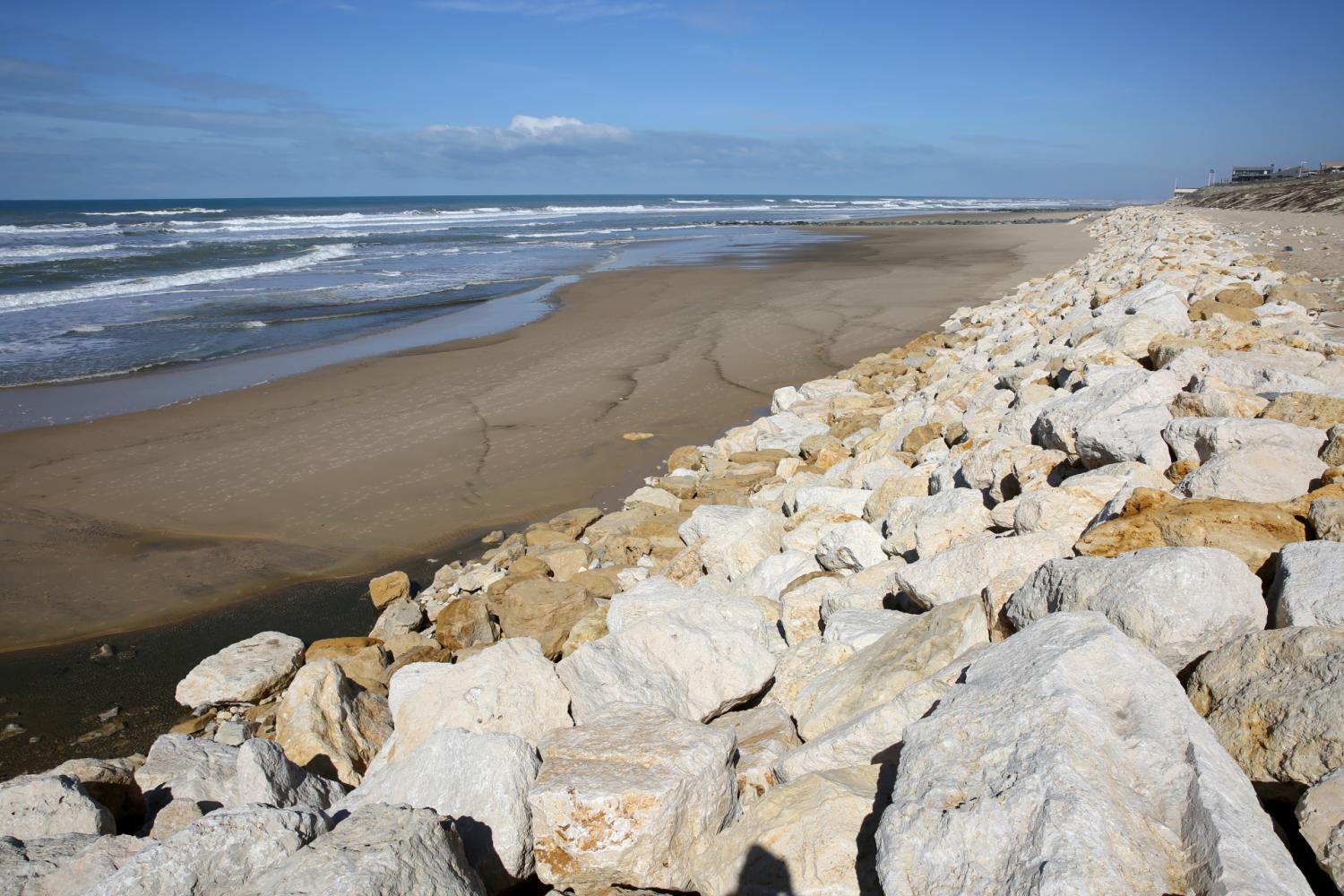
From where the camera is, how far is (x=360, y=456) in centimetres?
895

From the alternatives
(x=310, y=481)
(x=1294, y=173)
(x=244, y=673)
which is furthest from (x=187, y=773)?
(x=1294, y=173)

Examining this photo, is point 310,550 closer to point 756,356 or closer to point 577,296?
point 756,356

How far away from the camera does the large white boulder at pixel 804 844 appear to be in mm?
2271

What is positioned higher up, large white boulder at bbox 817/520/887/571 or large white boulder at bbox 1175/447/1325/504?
large white boulder at bbox 1175/447/1325/504

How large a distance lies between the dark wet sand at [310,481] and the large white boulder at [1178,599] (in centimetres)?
487

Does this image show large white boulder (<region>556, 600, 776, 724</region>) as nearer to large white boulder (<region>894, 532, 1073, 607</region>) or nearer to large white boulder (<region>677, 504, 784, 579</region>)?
large white boulder (<region>894, 532, 1073, 607</region>)

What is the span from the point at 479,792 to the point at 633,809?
1.86ft

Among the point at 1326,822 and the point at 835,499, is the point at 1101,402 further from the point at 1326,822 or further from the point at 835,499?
the point at 1326,822

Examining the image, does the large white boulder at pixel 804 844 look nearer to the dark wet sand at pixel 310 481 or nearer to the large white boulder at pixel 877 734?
the large white boulder at pixel 877 734

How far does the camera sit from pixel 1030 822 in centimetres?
189

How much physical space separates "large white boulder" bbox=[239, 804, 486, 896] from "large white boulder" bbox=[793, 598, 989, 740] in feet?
4.44

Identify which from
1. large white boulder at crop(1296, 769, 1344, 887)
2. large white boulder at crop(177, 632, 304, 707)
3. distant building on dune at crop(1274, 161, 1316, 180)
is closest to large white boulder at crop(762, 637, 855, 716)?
large white boulder at crop(1296, 769, 1344, 887)

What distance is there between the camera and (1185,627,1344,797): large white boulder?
2.17m

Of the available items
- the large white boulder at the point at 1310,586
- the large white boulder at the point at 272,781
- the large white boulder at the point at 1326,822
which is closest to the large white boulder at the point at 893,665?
the large white boulder at the point at 1310,586
